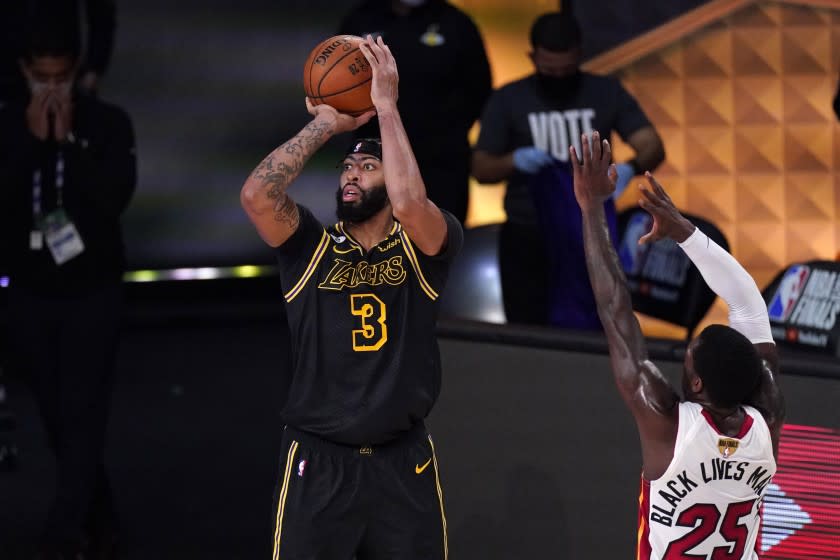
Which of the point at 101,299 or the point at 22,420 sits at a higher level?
the point at 101,299

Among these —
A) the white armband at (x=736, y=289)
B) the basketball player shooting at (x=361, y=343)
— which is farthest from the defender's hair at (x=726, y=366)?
the basketball player shooting at (x=361, y=343)

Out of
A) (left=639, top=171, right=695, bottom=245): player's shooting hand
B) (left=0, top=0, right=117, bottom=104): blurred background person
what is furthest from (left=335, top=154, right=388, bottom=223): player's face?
(left=0, top=0, right=117, bottom=104): blurred background person

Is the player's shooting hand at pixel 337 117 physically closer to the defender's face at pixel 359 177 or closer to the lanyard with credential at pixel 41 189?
the defender's face at pixel 359 177

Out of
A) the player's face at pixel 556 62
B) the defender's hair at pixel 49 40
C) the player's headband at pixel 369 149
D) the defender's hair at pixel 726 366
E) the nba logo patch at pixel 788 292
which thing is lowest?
the nba logo patch at pixel 788 292

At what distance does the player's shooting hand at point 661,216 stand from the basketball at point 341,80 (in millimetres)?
1013

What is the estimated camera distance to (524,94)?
7.43 metres

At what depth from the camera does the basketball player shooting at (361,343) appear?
14.4 ft

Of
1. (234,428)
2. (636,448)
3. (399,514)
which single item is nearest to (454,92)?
(234,428)

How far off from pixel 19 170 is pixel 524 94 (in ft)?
8.80

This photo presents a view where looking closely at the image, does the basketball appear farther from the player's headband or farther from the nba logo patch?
the nba logo patch

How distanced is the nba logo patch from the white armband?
6.76ft

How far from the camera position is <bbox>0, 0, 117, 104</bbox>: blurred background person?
26.1ft

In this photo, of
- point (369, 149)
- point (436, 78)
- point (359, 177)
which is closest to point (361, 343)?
point (359, 177)

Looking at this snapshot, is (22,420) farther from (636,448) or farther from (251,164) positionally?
(636,448)
